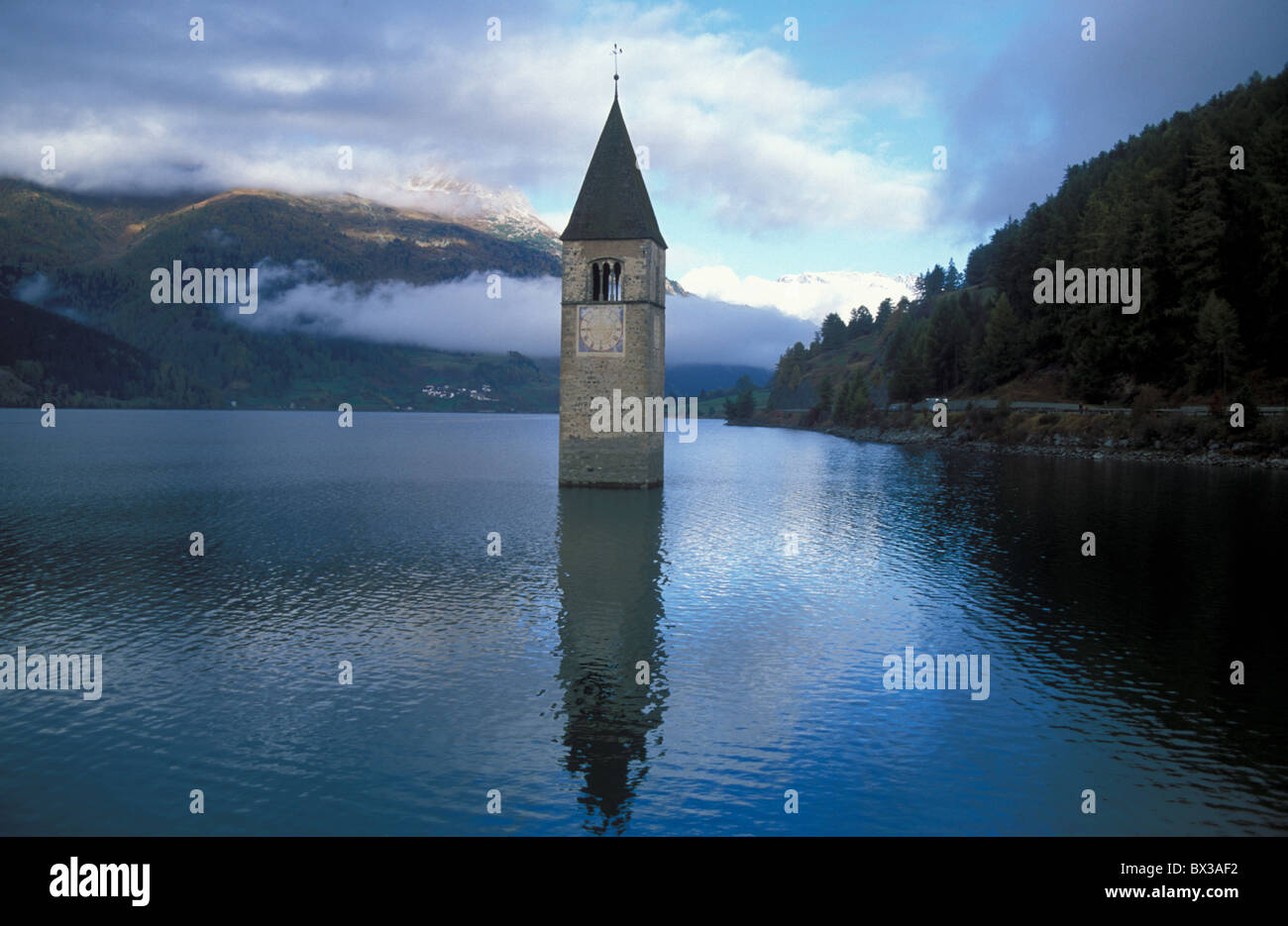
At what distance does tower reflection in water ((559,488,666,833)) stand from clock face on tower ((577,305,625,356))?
43.7 feet

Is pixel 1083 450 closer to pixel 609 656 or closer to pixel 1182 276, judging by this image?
pixel 1182 276

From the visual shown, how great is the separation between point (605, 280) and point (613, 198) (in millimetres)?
5017

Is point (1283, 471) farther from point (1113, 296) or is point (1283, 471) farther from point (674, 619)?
point (674, 619)

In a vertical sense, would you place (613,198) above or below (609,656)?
above

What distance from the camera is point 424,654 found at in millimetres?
20312

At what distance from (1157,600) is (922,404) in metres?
116

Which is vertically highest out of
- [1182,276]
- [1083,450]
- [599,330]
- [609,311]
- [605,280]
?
[1182,276]

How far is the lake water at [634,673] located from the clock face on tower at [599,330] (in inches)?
478

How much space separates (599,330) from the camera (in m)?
50.8

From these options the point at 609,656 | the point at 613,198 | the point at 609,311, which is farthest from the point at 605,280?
the point at 609,656

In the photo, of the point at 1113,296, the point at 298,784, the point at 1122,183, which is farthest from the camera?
the point at 1122,183
